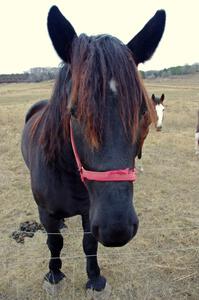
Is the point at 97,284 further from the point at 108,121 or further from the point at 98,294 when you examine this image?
the point at 108,121

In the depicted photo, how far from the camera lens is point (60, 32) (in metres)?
1.80

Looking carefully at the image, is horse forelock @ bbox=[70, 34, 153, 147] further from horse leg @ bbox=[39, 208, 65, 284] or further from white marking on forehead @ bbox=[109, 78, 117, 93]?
horse leg @ bbox=[39, 208, 65, 284]

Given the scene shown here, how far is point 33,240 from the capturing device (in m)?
4.20

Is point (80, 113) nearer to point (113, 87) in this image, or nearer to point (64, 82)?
point (113, 87)

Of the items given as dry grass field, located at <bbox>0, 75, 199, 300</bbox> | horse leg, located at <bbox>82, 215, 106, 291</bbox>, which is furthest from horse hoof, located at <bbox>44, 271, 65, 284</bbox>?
horse leg, located at <bbox>82, 215, 106, 291</bbox>

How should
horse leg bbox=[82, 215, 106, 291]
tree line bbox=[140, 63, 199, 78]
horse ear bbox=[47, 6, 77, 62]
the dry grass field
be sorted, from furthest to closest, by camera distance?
tree line bbox=[140, 63, 199, 78]
the dry grass field
horse leg bbox=[82, 215, 106, 291]
horse ear bbox=[47, 6, 77, 62]

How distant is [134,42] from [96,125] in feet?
2.09

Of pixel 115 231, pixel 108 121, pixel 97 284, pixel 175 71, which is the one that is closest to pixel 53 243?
pixel 97 284

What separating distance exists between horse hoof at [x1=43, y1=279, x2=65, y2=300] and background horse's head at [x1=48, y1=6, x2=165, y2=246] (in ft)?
6.25

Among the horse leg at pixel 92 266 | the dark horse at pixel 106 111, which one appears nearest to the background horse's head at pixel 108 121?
the dark horse at pixel 106 111

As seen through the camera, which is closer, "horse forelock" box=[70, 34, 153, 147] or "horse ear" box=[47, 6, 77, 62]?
"horse forelock" box=[70, 34, 153, 147]

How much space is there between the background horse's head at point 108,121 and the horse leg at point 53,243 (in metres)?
1.32

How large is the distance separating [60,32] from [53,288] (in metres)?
2.45

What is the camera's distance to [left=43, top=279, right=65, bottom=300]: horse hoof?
10.6ft
